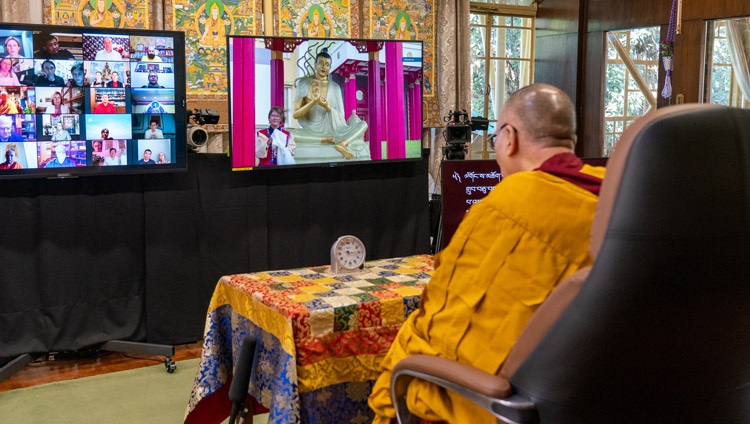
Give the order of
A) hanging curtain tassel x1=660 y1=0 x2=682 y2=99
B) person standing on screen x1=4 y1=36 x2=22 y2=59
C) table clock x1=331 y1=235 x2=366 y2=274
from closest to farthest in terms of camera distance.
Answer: table clock x1=331 y1=235 x2=366 y2=274 < person standing on screen x1=4 y1=36 x2=22 y2=59 < hanging curtain tassel x1=660 y1=0 x2=682 y2=99

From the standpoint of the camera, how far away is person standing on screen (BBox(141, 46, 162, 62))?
159 inches

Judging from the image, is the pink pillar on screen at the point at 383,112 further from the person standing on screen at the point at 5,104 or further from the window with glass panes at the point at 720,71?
the window with glass panes at the point at 720,71

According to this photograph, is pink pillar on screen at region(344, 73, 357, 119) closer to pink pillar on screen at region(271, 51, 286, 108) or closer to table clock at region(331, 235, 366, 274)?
pink pillar on screen at region(271, 51, 286, 108)

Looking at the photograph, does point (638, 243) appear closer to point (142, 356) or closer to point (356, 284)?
point (356, 284)

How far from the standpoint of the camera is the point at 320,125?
4.77m

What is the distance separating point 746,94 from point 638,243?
5.15 m

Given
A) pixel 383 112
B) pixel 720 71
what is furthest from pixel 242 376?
pixel 720 71

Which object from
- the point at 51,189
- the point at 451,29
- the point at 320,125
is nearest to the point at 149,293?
the point at 51,189

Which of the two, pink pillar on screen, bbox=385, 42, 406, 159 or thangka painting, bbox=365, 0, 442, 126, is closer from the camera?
pink pillar on screen, bbox=385, 42, 406, 159

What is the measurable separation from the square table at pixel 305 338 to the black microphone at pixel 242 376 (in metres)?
0.08

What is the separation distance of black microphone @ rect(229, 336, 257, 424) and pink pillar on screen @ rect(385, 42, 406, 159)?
2736 mm

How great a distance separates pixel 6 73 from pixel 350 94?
1.91m

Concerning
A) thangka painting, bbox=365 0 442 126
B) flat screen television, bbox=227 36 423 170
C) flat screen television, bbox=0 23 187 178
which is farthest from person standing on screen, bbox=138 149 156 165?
thangka painting, bbox=365 0 442 126

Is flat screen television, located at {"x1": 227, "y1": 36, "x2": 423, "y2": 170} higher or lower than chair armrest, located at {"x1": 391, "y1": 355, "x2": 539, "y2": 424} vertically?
higher
